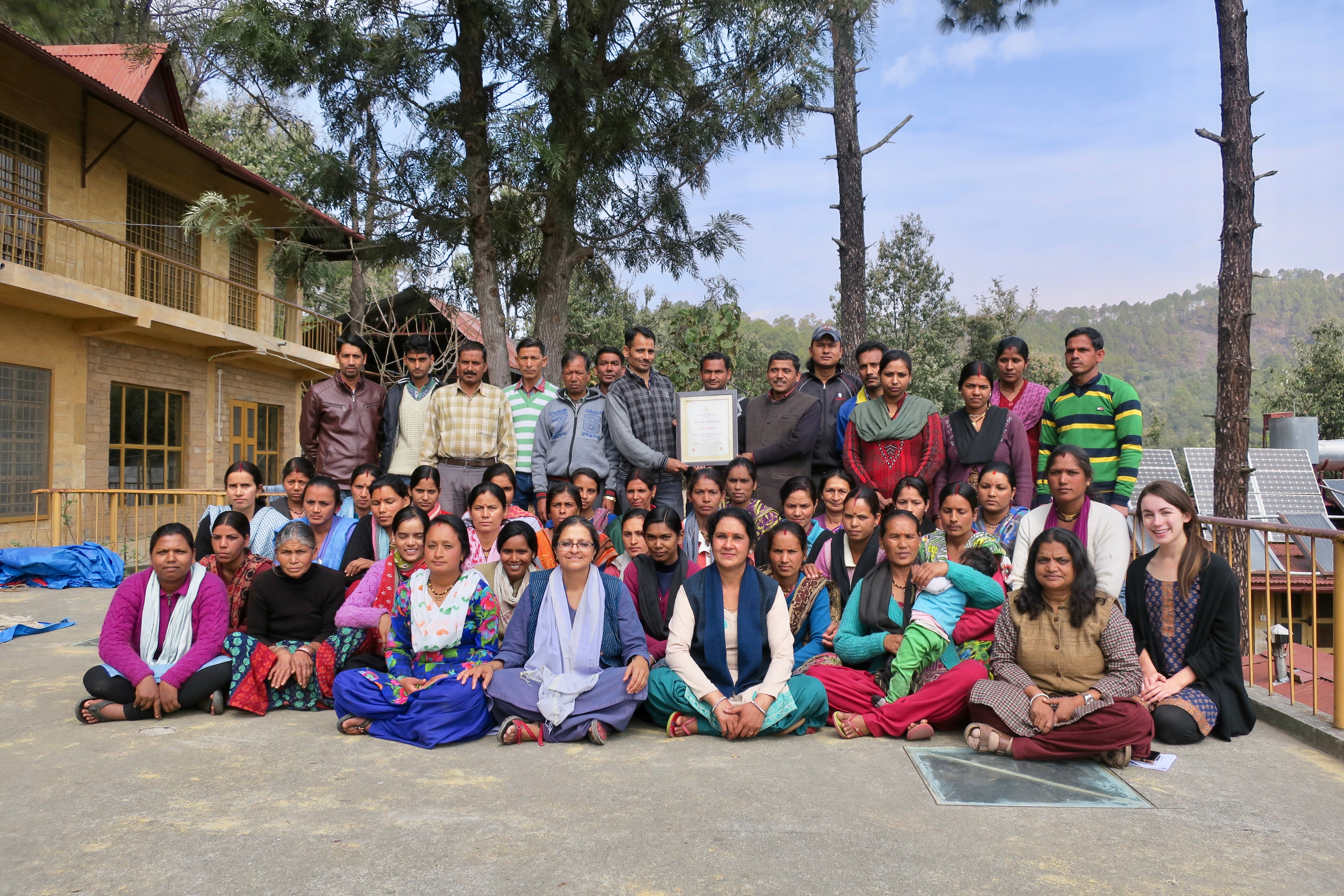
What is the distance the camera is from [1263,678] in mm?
6836

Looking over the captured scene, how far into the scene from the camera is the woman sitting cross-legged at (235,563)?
505cm

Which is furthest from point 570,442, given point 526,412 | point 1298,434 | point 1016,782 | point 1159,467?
point 1298,434

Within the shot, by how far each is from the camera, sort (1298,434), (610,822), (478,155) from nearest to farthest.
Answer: (610,822) < (478,155) < (1298,434)

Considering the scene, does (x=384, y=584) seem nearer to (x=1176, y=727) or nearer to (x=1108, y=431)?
(x=1176, y=727)

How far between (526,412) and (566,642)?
2.51 metres

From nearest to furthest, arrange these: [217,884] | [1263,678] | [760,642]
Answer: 1. [217,884]
2. [760,642]
3. [1263,678]

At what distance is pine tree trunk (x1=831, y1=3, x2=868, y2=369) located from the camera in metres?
11.6

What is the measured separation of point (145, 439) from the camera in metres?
14.8

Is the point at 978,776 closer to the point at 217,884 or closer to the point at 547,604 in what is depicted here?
the point at 547,604

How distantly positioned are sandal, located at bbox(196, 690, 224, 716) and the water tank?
18802mm

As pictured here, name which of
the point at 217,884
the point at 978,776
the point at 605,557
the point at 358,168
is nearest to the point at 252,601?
the point at 605,557

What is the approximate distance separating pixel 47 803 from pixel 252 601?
160 cm

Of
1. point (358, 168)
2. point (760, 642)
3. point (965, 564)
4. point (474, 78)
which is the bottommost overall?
point (760, 642)

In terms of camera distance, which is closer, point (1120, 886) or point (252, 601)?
point (1120, 886)
